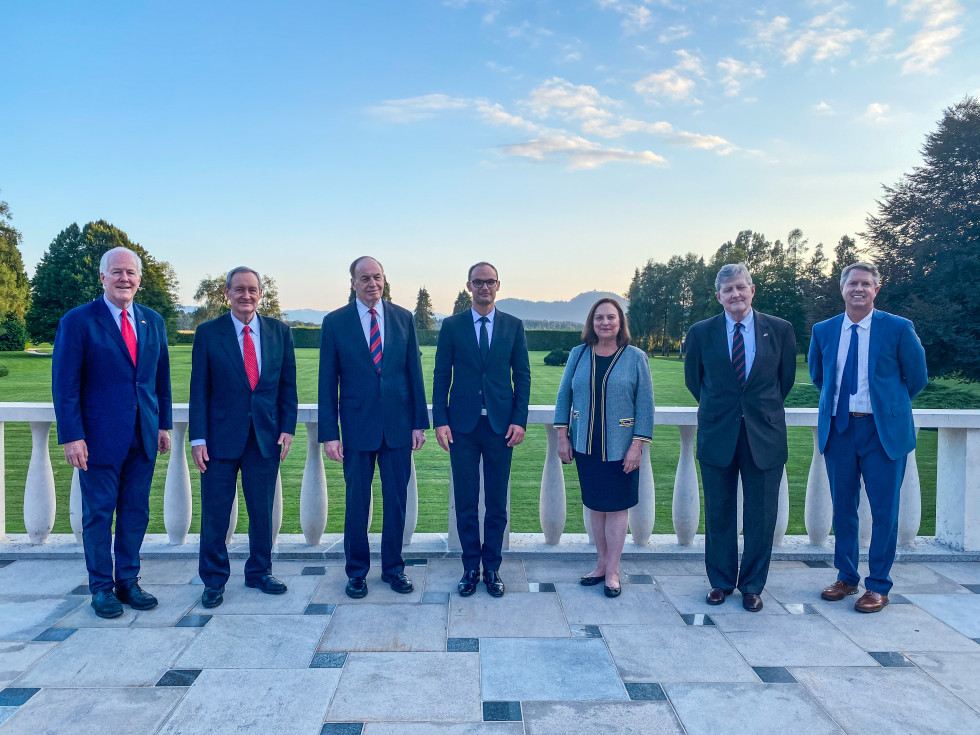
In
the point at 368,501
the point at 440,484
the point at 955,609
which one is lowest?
the point at 440,484

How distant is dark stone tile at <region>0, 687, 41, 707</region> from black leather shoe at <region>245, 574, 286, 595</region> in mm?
1119

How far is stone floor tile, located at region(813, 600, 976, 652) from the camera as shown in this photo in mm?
2916

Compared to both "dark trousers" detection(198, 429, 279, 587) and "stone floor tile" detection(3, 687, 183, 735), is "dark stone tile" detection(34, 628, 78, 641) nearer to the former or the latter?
"stone floor tile" detection(3, 687, 183, 735)

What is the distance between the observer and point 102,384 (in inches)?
123

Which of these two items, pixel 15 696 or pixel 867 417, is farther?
pixel 867 417

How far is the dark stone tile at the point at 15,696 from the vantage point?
2.38 meters

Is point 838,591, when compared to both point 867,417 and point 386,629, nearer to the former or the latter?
point 867,417

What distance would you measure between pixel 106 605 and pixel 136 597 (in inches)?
5.4

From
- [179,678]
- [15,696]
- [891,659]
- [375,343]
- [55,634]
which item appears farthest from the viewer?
[375,343]

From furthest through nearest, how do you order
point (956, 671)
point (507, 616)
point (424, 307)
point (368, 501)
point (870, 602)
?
point (424, 307) → point (368, 501) → point (870, 602) → point (507, 616) → point (956, 671)

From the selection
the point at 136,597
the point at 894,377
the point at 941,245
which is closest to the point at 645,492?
the point at 894,377

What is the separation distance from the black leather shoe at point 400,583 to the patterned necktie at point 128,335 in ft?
5.96

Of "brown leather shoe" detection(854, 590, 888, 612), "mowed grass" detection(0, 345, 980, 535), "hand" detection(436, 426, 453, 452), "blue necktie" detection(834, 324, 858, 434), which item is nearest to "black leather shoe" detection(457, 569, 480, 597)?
"hand" detection(436, 426, 453, 452)

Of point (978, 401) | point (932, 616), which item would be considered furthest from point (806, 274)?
point (932, 616)
